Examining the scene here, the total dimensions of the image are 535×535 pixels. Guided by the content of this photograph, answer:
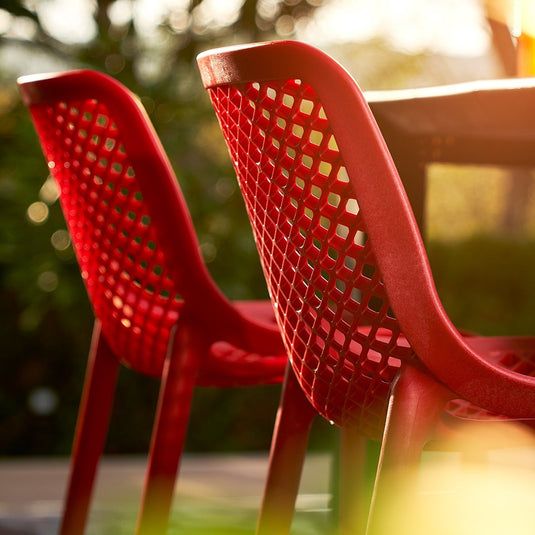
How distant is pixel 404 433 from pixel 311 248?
22 centimetres

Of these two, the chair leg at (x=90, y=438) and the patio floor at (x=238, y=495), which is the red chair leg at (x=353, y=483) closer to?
the patio floor at (x=238, y=495)

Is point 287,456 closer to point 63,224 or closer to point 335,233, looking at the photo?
point 335,233

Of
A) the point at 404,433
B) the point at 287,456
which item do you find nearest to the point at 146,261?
the point at 287,456

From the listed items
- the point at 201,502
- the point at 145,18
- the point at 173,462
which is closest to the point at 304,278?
the point at 173,462

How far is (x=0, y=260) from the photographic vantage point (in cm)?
346

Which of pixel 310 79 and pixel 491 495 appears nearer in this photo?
pixel 310 79

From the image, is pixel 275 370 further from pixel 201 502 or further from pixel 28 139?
pixel 28 139

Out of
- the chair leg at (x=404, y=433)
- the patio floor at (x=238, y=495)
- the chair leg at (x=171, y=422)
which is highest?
the chair leg at (x=404, y=433)

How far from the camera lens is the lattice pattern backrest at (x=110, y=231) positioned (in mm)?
1489

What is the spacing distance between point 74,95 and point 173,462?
0.60 metres

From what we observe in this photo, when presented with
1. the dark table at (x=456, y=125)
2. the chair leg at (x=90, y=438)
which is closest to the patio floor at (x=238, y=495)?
the chair leg at (x=90, y=438)

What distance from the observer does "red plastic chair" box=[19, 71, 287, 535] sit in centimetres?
144

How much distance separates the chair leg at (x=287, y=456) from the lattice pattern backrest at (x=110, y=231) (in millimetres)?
275

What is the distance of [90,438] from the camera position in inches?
71.1
